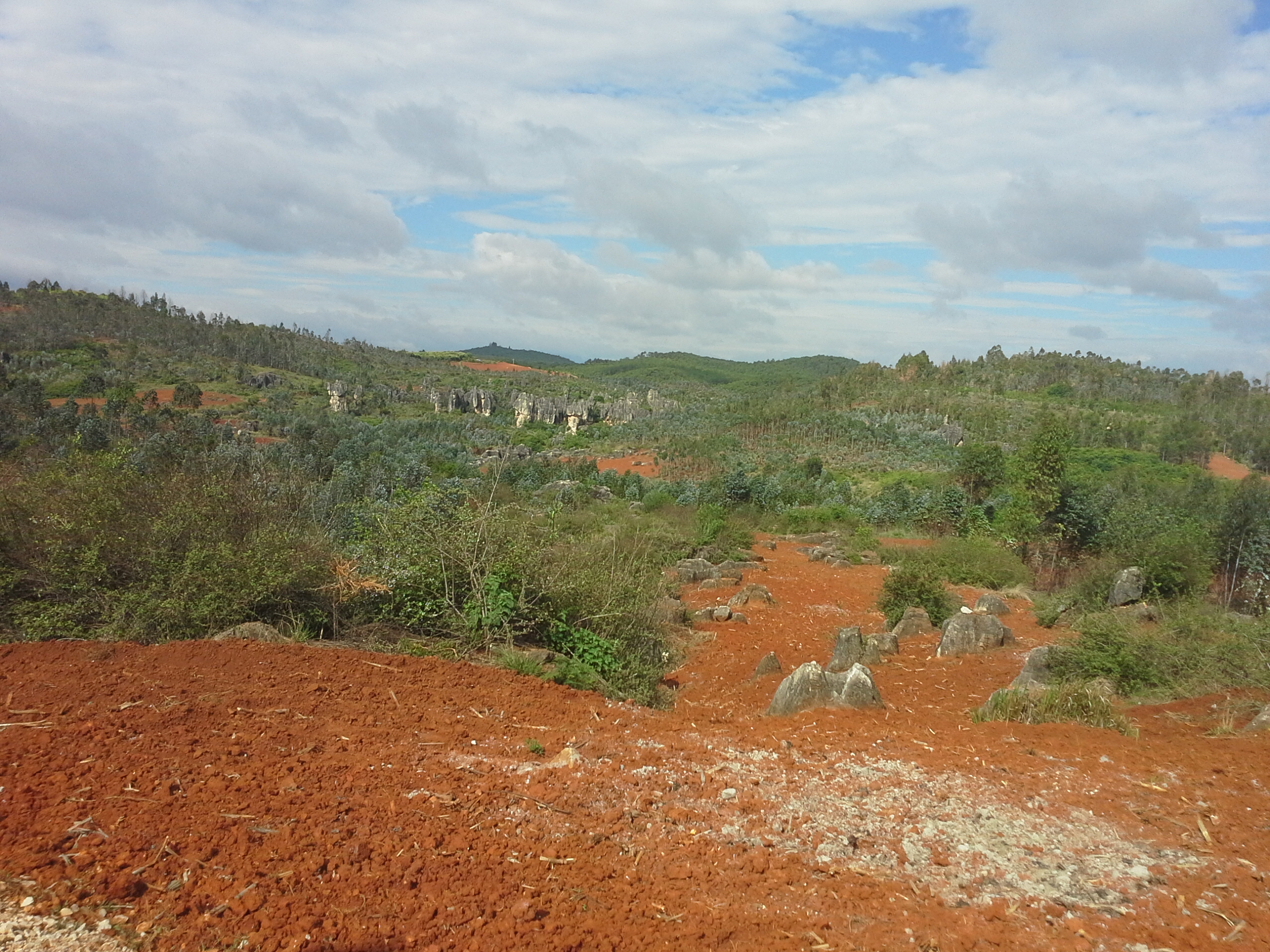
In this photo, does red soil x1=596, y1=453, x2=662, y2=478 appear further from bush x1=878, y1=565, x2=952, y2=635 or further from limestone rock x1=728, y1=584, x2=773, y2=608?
bush x1=878, y1=565, x2=952, y2=635

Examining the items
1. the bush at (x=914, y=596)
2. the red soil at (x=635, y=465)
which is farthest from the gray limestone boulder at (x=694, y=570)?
the red soil at (x=635, y=465)

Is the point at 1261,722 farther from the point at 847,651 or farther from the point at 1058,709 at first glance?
the point at 847,651

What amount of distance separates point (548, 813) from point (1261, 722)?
528cm

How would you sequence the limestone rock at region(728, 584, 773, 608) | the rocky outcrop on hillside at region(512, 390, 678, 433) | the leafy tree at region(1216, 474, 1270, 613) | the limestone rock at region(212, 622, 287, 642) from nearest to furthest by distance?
the limestone rock at region(212, 622, 287, 642), the limestone rock at region(728, 584, 773, 608), the leafy tree at region(1216, 474, 1270, 613), the rocky outcrop on hillside at region(512, 390, 678, 433)

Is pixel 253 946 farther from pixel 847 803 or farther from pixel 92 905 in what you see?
pixel 847 803

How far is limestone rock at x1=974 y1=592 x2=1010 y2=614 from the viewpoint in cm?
1169

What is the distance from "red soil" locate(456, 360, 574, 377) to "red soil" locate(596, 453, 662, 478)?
51655mm

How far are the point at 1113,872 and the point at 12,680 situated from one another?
653 centimetres

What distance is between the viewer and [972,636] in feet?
30.0

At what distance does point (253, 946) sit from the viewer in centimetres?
255

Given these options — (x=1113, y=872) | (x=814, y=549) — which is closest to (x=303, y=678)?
(x=1113, y=872)

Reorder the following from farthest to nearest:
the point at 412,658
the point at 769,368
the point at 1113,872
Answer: the point at 769,368, the point at 412,658, the point at 1113,872

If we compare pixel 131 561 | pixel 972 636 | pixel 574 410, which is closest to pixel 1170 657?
pixel 972 636

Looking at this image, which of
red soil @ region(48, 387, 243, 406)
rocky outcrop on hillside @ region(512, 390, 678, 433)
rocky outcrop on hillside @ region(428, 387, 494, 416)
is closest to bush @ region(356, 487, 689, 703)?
red soil @ region(48, 387, 243, 406)
